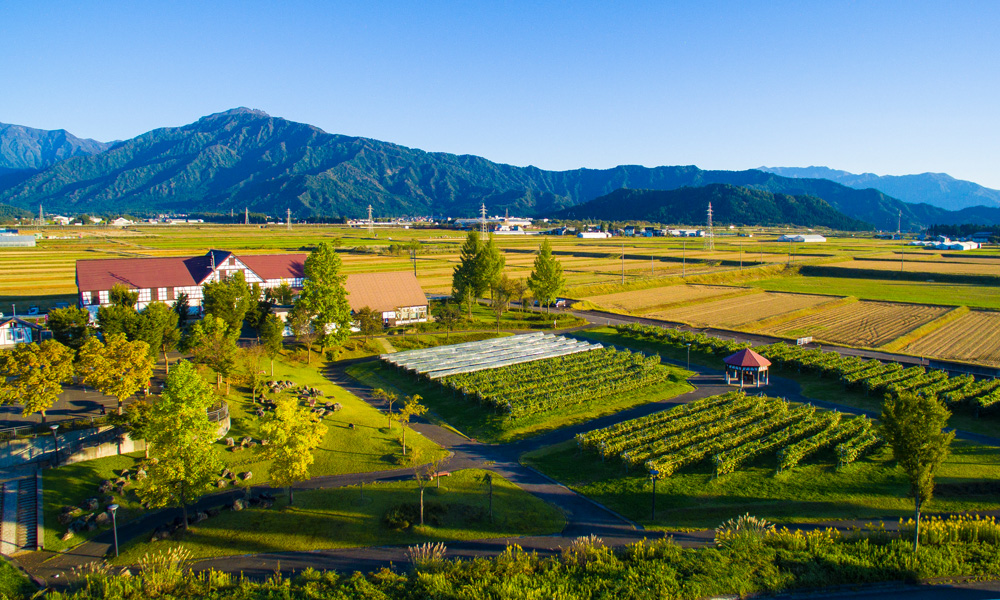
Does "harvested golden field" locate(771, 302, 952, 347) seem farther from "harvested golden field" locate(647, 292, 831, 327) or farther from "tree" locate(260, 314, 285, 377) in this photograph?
"tree" locate(260, 314, 285, 377)

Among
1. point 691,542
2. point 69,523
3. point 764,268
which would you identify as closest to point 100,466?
point 69,523

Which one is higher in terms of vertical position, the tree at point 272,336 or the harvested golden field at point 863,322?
the tree at point 272,336

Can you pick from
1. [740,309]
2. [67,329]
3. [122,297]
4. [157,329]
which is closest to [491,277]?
[740,309]

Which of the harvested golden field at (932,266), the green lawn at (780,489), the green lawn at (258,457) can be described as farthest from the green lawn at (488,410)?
the harvested golden field at (932,266)

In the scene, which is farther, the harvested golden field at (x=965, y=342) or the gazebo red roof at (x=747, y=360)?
the harvested golden field at (x=965, y=342)

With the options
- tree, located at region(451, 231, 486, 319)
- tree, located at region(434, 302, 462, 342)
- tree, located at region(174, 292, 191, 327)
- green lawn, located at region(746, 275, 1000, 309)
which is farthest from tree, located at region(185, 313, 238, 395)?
green lawn, located at region(746, 275, 1000, 309)

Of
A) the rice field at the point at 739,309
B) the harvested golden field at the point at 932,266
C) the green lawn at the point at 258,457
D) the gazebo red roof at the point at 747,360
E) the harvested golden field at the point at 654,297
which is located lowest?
the green lawn at the point at 258,457

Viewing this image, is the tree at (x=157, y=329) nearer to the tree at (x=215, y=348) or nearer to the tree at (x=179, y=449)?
the tree at (x=215, y=348)

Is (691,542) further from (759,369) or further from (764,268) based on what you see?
(764,268)
